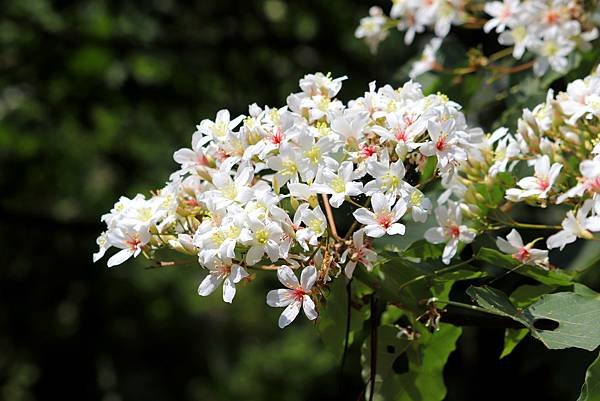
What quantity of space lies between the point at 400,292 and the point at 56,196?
3.41m

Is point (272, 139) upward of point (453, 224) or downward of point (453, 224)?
upward

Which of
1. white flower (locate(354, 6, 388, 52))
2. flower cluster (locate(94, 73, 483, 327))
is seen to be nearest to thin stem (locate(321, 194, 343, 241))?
flower cluster (locate(94, 73, 483, 327))

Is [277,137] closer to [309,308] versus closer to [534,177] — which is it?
[309,308]

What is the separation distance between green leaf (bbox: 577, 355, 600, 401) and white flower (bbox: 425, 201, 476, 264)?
0.21m

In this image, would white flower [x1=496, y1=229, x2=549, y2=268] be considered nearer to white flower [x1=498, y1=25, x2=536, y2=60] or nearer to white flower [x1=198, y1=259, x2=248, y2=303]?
white flower [x1=198, y1=259, x2=248, y2=303]

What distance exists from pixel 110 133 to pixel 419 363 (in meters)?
2.92

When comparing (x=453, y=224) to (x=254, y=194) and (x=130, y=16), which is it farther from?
(x=130, y=16)

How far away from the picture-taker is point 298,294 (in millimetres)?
923

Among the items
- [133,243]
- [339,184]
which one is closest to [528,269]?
[339,184]

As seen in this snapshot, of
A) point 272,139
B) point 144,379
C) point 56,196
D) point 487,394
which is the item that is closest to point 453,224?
point 272,139

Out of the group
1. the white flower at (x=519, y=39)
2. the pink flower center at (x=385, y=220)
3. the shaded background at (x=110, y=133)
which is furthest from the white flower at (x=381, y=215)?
the shaded background at (x=110, y=133)

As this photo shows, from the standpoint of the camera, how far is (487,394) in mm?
3252

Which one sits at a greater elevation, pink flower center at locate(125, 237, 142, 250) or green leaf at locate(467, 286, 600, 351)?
pink flower center at locate(125, 237, 142, 250)

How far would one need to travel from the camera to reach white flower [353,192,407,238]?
2.97ft
